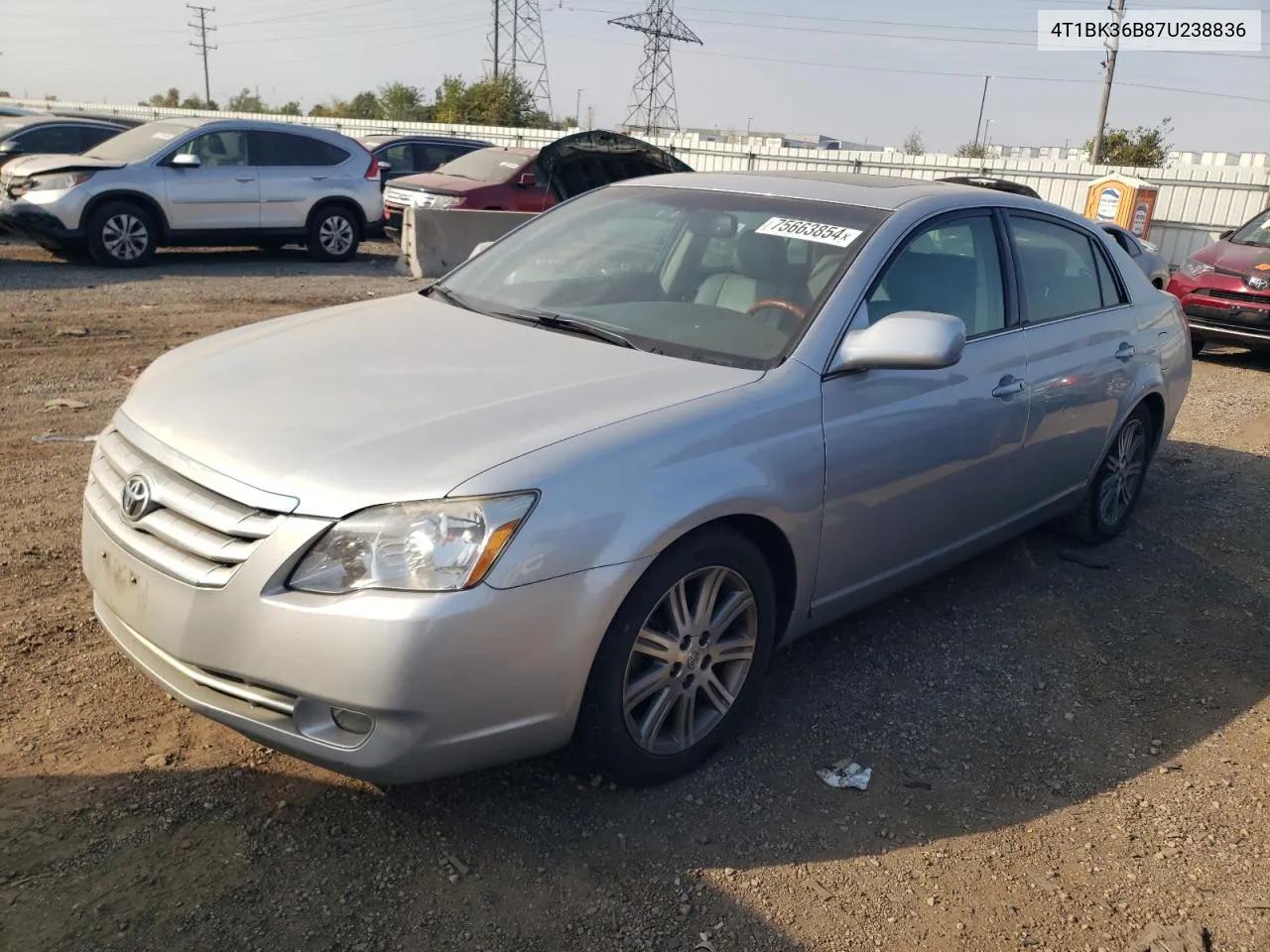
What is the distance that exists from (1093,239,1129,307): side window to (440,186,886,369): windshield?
180 centimetres

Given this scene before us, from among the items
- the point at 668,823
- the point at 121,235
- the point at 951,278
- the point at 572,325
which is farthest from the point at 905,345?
the point at 121,235

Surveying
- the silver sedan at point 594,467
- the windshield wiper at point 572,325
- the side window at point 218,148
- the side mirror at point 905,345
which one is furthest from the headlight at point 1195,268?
the side window at point 218,148

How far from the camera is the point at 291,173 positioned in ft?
42.5

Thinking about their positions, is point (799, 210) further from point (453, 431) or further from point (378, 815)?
point (378, 815)

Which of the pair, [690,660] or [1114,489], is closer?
[690,660]

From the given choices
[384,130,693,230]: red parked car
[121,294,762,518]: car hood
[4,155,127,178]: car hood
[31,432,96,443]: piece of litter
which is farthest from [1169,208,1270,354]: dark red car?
[4,155,127,178]: car hood

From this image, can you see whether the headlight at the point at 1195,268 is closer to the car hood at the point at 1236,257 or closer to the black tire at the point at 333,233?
the car hood at the point at 1236,257

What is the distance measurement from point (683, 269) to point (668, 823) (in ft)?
6.40

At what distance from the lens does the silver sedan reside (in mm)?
2439

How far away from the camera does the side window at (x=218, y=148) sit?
1219 centimetres

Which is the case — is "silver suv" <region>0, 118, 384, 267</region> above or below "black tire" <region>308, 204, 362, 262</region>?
above

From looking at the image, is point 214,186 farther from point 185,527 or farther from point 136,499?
point 185,527

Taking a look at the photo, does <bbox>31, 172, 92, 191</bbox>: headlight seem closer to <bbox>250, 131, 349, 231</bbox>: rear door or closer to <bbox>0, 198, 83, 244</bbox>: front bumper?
<bbox>0, 198, 83, 244</bbox>: front bumper

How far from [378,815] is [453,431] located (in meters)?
→ 1.06
